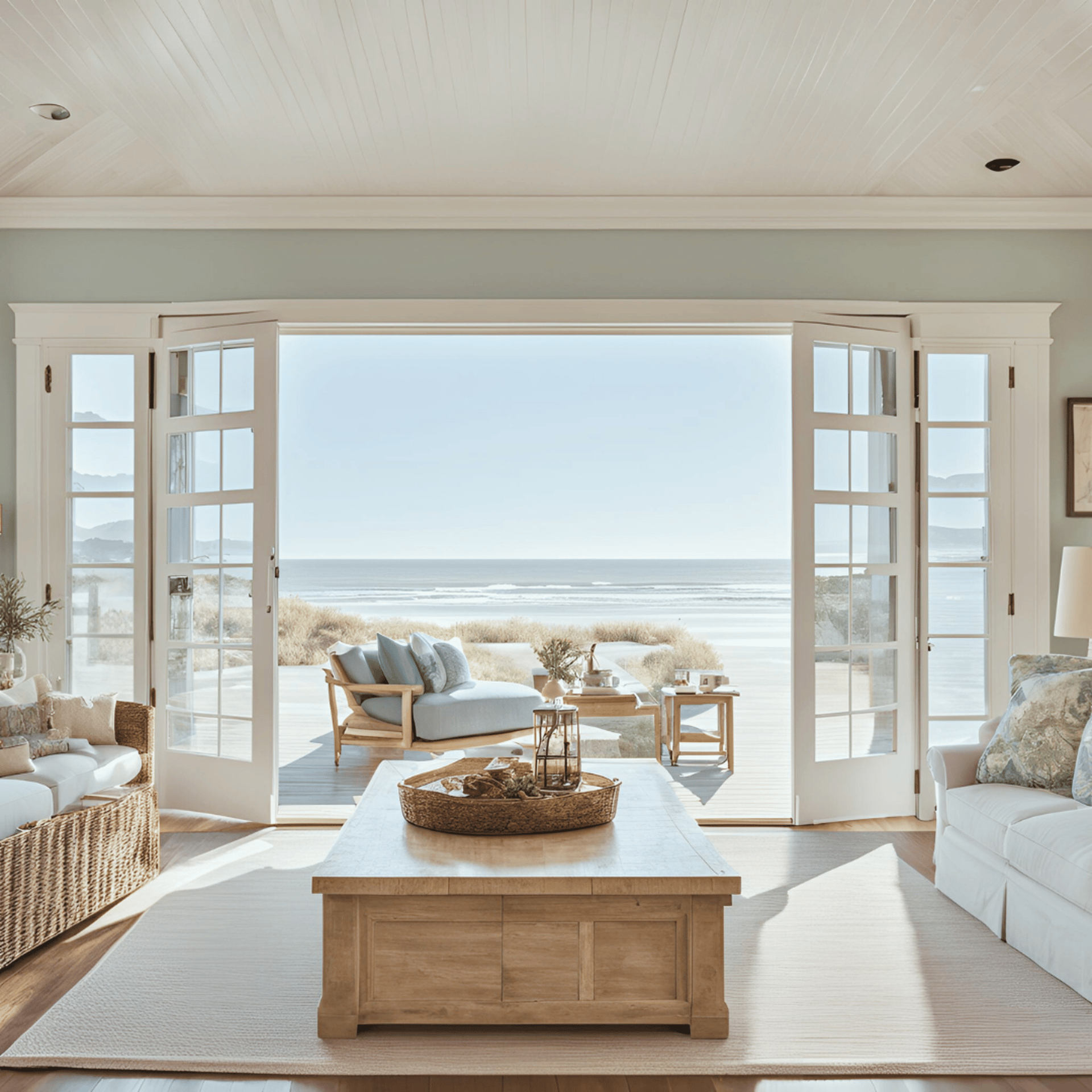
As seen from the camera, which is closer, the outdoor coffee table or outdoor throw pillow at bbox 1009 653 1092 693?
the outdoor coffee table

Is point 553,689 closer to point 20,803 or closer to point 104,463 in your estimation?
point 104,463

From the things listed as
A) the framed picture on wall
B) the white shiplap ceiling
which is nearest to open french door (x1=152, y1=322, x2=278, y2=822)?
the white shiplap ceiling

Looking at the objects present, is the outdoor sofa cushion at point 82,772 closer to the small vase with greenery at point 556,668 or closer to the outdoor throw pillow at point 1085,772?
the small vase with greenery at point 556,668

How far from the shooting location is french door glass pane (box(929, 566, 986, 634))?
4508 mm

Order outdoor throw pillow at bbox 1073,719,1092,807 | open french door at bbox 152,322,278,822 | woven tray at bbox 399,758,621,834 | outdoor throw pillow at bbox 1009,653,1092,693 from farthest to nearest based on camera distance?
open french door at bbox 152,322,278,822
outdoor throw pillow at bbox 1009,653,1092,693
outdoor throw pillow at bbox 1073,719,1092,807
woven tray at bbox 399,758,621,834

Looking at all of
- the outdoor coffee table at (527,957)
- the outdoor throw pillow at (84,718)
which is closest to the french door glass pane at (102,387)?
the outdoor throw pillow at (84,718)

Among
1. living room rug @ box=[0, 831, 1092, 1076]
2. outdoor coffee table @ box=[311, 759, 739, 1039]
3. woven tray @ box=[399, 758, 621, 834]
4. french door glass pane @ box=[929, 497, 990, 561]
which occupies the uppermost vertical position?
french door glass pane @ box=[929, 497, 990, 561]

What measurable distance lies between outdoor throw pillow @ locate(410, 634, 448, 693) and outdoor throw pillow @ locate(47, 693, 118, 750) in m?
2.13

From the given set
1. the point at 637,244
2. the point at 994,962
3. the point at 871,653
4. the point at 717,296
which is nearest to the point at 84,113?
the point at 637,244

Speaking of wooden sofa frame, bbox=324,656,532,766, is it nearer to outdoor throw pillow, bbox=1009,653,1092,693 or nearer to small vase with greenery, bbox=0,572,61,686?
small vase with greenery, bbox=0,572,61,686

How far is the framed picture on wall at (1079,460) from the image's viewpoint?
4.52 meters

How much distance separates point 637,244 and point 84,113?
2479mm

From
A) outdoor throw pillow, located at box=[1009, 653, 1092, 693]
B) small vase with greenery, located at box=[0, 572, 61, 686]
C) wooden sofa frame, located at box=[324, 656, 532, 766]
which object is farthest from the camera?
wooden sofa frame, located at box=[324, 656, 532, 766]

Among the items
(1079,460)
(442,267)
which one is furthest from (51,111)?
(1079,460)
